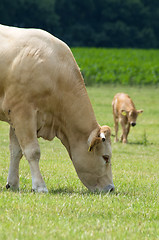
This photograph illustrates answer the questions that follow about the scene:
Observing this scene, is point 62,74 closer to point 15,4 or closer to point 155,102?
point 155,102

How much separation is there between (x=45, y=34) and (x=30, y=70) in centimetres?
78

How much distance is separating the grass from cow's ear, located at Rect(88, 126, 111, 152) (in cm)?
69

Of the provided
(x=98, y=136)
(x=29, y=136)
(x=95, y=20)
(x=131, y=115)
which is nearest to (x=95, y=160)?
(x=98, y=136)

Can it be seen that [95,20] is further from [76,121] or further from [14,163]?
[76,121]

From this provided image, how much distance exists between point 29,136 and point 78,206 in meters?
1.49

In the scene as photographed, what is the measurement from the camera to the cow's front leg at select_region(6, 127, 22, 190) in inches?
359

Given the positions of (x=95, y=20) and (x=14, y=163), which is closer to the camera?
(x=14, y=163)

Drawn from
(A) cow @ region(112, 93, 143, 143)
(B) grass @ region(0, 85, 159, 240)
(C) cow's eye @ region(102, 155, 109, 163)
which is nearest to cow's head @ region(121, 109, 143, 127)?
(A) cow @ region(112, 93, 143, 143)

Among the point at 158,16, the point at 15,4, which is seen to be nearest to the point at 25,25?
the point at 15,4

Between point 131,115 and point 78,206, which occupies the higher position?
point 78,206

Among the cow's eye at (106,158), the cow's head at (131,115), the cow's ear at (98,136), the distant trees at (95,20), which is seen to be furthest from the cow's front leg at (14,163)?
the distant trees at (95,20)

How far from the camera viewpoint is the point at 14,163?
9.25 m

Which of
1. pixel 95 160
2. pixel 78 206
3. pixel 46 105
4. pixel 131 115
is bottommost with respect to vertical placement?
pixel 131 115

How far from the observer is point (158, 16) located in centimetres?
10431
